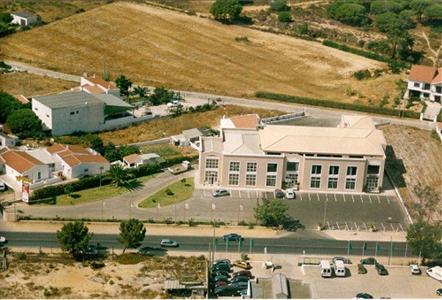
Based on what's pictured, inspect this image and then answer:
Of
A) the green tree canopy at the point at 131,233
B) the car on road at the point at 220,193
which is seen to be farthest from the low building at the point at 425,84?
the green tree canopy at the point at 131,233

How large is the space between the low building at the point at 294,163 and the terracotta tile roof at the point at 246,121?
7.93 meters

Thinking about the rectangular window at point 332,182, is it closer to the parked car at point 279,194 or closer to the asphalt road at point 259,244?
the parked car at point 279,194

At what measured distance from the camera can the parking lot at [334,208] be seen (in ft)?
325

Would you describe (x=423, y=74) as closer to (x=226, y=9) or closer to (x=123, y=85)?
(x=123, y=85)

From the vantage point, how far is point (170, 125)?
404ft

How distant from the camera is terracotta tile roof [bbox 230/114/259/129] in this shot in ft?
380

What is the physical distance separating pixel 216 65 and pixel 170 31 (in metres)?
19.2

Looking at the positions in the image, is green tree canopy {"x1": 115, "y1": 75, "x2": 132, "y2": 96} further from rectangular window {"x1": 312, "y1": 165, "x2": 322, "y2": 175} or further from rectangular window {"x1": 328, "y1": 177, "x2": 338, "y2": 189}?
rectangular window {"x1": 328, "y1": 177, "x2": 338, "y2": 189}

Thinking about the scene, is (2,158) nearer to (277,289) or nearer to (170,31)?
(277,289)

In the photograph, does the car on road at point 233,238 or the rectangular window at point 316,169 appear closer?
the car on road at point 233,238

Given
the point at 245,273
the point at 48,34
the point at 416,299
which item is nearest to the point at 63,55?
the point at 48,34

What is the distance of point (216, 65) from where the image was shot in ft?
505

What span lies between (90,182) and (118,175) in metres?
3.46

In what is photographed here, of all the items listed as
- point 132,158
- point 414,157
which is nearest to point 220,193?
point 132,158
